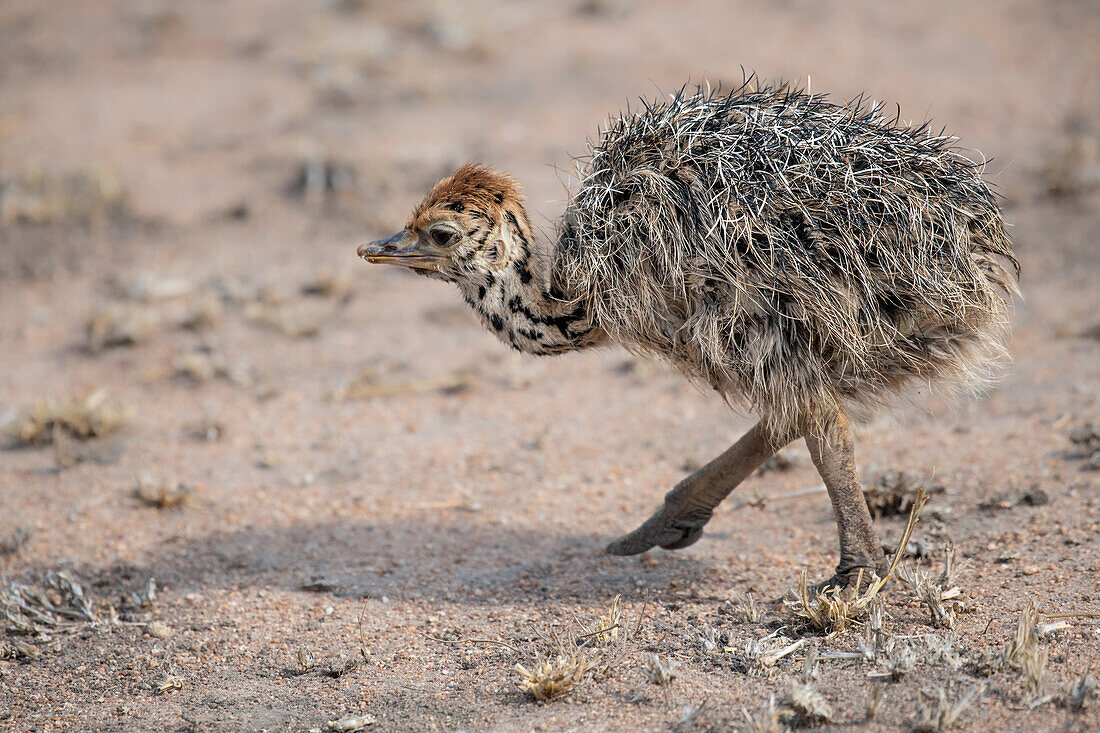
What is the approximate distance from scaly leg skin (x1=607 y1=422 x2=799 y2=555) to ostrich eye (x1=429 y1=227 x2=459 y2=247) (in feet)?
4.95

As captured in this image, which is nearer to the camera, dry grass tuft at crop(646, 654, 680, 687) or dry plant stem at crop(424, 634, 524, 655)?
dry grass tuft at crop(646, 654, 680, 687)

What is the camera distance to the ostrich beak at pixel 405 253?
177 inches

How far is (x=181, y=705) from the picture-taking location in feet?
12.6

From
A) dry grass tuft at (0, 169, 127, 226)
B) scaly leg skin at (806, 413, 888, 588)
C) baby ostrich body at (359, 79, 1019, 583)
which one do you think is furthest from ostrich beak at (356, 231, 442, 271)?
dry grass tuft at (0, 169, 127, 226)

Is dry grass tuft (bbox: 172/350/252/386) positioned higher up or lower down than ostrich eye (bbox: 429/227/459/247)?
lower down

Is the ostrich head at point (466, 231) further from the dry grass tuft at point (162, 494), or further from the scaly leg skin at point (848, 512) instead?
the dry grass tuft at point (162, 494)

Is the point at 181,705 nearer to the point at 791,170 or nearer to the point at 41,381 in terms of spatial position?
the point at 791,170

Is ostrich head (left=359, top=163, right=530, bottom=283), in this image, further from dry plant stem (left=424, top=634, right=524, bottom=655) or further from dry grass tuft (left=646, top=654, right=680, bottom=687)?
dry grass tuft (left=646, top=654, right=680, bottom=687)

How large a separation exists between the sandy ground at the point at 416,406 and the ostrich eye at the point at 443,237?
159 cm

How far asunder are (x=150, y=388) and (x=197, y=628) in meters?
2.93

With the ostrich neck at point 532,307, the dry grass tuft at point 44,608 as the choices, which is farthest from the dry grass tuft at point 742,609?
the dry grass tuft at point 44,608

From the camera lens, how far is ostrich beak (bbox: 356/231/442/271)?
4500mm

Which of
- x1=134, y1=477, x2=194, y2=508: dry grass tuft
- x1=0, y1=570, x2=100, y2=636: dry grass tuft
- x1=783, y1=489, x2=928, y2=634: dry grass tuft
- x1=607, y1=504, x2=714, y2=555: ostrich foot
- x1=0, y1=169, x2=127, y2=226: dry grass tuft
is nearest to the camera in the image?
x1=783, y1=489, x2=928, y2=634: dry grass tuft

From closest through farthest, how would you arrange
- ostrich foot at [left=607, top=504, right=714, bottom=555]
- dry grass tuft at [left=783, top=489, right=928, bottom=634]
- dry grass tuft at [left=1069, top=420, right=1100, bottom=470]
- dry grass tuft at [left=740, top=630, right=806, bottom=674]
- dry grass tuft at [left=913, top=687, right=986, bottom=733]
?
1. dry grass tuft at [left=913, top=687, right=986, bottom=733]
2. dry grass tuft at [left=740, top=630, right=806, bottom=674]
3. dry grass tuft at [left=783, top=489, right=928, bottom=634]
4. ostrich foot at [left=607, top=504, right=714, bottom=555]
5. dry grass tuft at [left=1069, top=420, right=1100, bottom=470]
